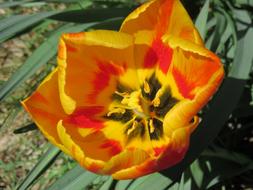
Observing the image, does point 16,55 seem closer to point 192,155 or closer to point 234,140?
point 234,140

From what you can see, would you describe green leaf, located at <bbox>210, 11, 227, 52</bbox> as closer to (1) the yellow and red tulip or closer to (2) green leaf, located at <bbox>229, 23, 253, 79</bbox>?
(2) green leaf, located at <bbox>229, 23, 253, 79</bbox>

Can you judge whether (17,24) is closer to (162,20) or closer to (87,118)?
(87,118)

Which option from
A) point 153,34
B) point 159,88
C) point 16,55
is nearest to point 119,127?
point 159,88

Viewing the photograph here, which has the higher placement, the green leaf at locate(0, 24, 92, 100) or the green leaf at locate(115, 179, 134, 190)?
the green leaf at locate(0, 24, 92, 100)

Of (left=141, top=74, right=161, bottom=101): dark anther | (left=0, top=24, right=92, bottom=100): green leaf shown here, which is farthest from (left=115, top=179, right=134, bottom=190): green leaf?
(left=0, top=24, right=92, bottom=100): green leaf

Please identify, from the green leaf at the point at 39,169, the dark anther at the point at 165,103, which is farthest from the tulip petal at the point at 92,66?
the green leaf at the point at 39,169

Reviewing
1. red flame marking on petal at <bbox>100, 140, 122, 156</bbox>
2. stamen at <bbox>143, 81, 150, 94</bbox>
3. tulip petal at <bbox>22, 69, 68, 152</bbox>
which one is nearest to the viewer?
tulip petal at <bbox>22, 69, 68, 152</bbox>

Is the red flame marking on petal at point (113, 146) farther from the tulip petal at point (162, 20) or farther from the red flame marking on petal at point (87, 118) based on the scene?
the tulip petal at point (162, 20)
